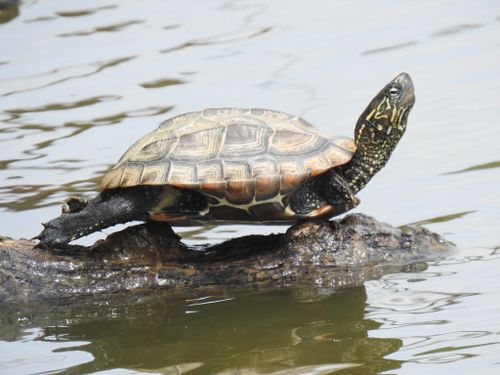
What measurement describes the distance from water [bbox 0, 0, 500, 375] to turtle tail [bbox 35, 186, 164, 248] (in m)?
0.38

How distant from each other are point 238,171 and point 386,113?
97 centimetres

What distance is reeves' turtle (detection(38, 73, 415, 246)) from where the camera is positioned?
6012mm

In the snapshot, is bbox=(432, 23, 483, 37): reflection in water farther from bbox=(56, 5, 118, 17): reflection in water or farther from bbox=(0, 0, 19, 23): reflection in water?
bbox=(0, 0, 19, 23): reflection in water

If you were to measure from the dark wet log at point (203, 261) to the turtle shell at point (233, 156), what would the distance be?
32cm

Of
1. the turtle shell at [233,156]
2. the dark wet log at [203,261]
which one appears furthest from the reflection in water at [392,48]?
the dark wet log at [203,261]

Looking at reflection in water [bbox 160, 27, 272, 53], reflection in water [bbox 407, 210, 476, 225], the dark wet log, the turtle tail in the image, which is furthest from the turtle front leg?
reflection in water [bbox 160, 27, 272, 53]

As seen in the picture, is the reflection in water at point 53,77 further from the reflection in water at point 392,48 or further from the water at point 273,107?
the reflection in water at point 392,48

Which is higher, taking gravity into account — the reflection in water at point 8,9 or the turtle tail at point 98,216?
the reflection in water at point 8,9

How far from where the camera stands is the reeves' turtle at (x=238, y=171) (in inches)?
237

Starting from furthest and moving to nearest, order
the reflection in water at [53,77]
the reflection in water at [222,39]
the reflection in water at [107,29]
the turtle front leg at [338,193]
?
the reflection in water at [107,29]
the reflection in water at [222,39]
the reflection in water at [53,77]
the turtle front leg at [338,193]

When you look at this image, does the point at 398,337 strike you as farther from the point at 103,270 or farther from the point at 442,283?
the point at 103,270

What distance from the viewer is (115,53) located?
1187cm

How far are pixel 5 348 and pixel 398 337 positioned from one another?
200 centimetres

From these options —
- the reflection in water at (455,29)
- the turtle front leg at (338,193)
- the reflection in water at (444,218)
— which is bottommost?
the reflection in water at (444,218)
